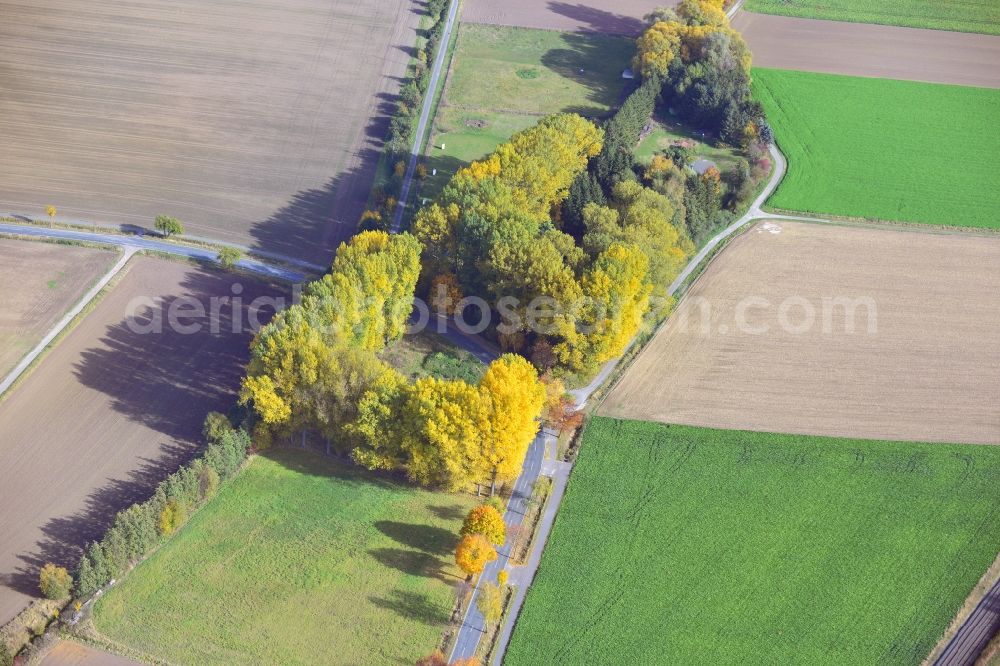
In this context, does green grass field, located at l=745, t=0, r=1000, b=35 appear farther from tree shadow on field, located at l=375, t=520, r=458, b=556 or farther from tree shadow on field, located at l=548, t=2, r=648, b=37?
tree shadow on field, located at l=375, t=520, r=458, b=556

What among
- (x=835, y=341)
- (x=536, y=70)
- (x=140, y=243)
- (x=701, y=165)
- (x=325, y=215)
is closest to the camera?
(x=835, y=341)

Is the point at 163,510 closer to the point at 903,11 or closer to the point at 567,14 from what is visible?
the point at 567,14

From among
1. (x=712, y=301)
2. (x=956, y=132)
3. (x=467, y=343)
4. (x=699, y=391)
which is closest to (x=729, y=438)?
(x=699, y=391)

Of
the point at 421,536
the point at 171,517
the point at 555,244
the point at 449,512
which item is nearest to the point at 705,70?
the point at 555,244

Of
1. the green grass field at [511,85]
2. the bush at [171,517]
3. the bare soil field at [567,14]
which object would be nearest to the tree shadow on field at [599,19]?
the bare soil field at [567,14]

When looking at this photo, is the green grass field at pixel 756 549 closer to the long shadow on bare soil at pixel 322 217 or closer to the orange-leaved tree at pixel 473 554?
the orange-leaved tree at pixel 473 554
